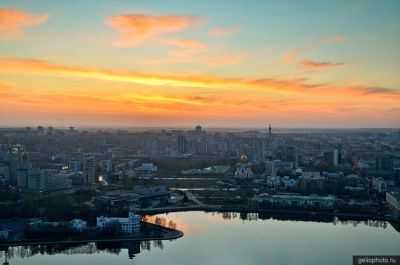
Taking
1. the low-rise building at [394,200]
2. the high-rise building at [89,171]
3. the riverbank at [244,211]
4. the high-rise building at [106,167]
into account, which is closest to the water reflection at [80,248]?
the riverbank at [244,211]

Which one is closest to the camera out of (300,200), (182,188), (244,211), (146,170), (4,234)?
(4,234)

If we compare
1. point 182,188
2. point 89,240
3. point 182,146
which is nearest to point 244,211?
point 182,188

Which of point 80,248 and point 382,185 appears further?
point 382,185

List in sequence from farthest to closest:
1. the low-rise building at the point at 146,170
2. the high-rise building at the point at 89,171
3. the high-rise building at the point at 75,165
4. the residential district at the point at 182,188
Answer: the low-rise building at the point at 146,170 → the high-rise building at the point at 75,165 → the high-rise building at the point at 89,171 → the residential district at the point at 182,188

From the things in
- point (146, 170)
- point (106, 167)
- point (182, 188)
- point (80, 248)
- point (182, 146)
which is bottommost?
point (80, 248)

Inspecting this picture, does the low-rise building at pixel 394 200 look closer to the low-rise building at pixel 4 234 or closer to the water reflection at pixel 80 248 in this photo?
the water reflection at pixel 80 248

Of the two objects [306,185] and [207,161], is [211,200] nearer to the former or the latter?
[306,185]

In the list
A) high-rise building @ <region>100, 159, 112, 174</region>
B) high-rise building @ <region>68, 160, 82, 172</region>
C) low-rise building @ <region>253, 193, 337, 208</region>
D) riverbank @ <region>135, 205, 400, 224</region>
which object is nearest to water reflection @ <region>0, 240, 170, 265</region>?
riverbank @ <region>135, 205, 400, 224</region>

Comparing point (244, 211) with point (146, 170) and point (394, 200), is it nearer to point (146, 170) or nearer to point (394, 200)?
point (394, 200)

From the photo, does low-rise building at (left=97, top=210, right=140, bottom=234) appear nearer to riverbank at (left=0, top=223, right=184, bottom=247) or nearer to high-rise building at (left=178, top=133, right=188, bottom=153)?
riverbank at (left=0, top=223, right=184, bottom=247)

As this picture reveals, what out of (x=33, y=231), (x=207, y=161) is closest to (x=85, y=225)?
(x=33, y=231)

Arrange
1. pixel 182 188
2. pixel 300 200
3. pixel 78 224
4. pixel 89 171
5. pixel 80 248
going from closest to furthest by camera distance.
→ pixel 80 248, pixel 78 224, pixel 300 200, pixel 182 188, pixel 89 171
